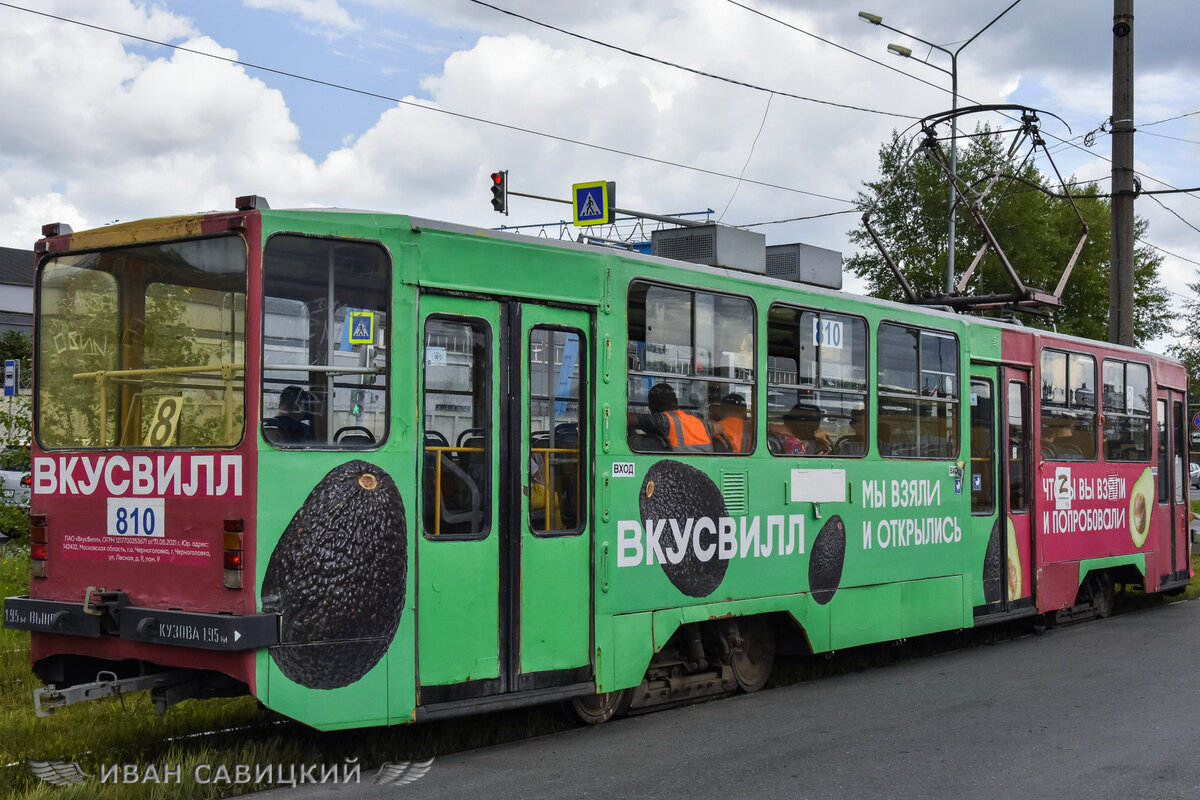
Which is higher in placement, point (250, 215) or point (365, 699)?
point (250, 215)

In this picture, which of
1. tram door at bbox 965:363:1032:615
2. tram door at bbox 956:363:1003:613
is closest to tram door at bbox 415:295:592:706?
tram door at bbox 956:363:1003:613

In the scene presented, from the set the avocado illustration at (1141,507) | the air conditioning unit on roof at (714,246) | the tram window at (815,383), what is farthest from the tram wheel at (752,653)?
the avocado illustration at (1141,507)

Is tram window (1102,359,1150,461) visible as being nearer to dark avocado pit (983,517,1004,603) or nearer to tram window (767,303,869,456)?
dark avocado pit (983,517,1004,603)

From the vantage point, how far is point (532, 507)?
7.36 meters

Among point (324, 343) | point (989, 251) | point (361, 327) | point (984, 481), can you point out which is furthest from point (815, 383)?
point (989, 251)

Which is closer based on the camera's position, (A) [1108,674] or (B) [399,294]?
(B) [399,294]

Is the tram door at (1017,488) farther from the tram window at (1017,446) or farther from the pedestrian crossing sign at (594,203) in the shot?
the pedestrian crossing sign at (594,203)

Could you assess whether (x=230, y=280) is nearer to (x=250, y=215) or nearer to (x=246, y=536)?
(x=250, y=215)

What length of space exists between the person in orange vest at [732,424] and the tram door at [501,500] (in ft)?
4.27

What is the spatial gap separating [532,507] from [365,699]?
148 cm

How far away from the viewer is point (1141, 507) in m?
14.4

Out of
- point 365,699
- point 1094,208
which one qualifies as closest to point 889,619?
point 365,699

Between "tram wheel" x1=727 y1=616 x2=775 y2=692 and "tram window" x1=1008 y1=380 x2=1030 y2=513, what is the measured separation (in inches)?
146

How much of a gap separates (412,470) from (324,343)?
2.67 ft
